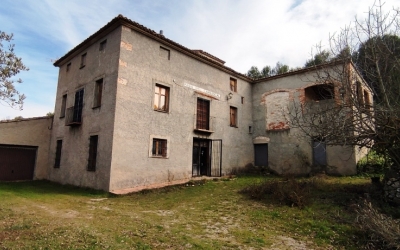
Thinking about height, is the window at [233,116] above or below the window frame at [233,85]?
below

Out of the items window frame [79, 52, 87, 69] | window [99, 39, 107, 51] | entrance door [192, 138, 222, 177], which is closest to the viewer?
window [99, 39, 107, 51]

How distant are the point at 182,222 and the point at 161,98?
7.83 metres

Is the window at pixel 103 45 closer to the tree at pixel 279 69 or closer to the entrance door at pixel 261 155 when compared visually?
the entrance door at pixel 261 155

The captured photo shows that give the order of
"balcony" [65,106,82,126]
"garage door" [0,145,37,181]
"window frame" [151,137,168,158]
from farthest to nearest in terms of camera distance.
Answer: "garage door" [0,145,37,181] → "balcony" [65,106,82,126] → "window frame" [151,137,168,158]

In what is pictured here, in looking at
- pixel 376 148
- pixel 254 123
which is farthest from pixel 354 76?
pixel 254 123

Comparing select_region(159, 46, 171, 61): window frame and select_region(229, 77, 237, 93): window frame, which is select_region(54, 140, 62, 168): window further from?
select_region(229, 77, 237, 93): window frame

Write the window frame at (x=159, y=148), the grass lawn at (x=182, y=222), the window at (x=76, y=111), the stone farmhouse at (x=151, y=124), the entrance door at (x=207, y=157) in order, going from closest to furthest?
1. the grass lawn at (x=182, y=222)
2. the stone farmhouse at (x=151, y=124)
3. the window frame at (x=159, y=148)
4. the window at (x=76, y=111)
5. the entrance door at (x=207, y=157)

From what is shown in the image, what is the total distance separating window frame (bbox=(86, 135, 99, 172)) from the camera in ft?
39.5

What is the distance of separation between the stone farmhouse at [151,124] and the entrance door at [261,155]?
2.7 inches

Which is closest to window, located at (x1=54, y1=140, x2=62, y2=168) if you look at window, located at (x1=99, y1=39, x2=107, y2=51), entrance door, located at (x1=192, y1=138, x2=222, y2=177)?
window, located at (x1=99, y1=39, x2=107, y2=51)

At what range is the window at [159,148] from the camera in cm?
1257

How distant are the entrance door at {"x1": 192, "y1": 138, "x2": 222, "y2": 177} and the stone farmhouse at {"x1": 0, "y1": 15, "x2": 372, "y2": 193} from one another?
0.06 meters

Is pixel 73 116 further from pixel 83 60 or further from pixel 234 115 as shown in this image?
pixel 234 115

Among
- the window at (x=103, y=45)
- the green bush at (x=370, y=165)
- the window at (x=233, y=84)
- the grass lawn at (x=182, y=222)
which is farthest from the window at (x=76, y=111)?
the green bush at (x=370, y=165)
